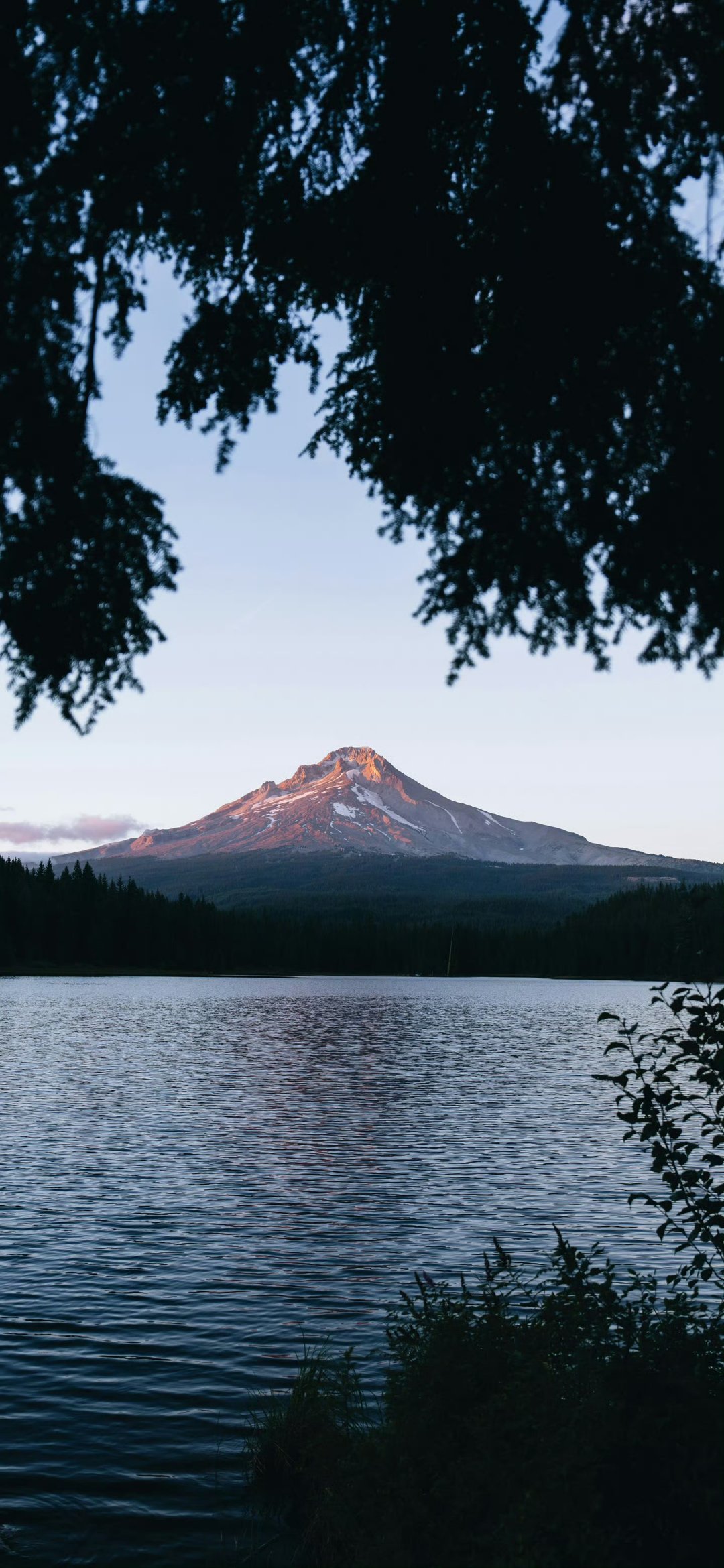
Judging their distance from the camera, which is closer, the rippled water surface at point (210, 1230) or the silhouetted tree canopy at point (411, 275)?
the silhouetted tree canopy at point (411, 275)

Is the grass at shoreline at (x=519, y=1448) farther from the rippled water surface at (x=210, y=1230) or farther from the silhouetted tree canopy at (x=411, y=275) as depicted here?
the silhouetted tree canopy at (x=411, y=275)

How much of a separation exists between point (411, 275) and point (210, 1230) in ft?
69.9

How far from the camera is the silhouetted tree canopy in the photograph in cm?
742

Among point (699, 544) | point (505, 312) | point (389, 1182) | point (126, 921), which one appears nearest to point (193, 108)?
point (505, 312)

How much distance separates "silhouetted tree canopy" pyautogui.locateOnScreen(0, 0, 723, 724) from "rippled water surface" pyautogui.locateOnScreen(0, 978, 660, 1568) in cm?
915

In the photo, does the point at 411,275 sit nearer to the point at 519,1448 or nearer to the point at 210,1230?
the point at 519,1448

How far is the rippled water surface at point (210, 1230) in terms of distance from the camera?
42.4ft

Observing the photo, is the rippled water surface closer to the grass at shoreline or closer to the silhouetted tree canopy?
the grass at shoreline

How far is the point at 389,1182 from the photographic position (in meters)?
31.0

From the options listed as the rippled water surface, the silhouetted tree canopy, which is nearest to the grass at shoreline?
the rippled water surface

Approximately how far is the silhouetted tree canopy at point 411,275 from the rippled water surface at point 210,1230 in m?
Answer: 9.15

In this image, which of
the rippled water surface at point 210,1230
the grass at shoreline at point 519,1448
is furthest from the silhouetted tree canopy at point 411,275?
the rippled water surface at point 210,1230

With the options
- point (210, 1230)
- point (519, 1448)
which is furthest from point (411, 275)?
point (210, 1230)

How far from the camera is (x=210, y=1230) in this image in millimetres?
24797
